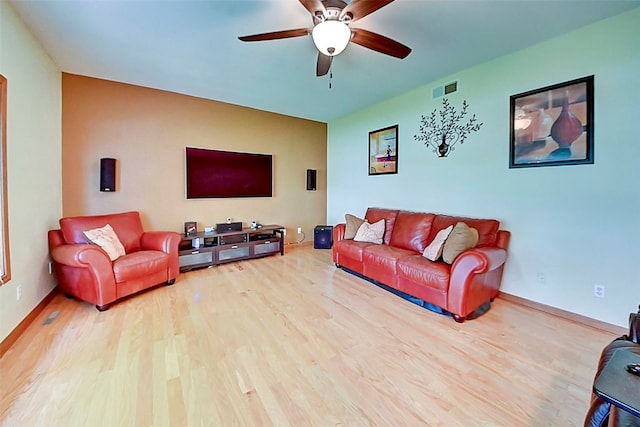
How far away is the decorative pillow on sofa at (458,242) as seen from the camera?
8.47 feet

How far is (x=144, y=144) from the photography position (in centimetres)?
381

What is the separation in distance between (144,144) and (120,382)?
3.20 meters

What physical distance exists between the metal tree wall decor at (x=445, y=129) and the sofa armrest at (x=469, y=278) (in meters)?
1.45

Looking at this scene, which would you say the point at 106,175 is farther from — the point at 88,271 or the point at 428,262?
the point at 428,262

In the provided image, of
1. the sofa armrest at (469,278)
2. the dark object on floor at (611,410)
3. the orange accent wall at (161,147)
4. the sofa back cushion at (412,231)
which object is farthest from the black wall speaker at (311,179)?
the dark object on floor at (611,410)

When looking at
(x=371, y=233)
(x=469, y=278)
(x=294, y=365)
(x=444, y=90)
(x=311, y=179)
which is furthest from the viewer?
(x=311, y=179)

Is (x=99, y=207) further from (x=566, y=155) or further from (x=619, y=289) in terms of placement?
(x=619, y=289)

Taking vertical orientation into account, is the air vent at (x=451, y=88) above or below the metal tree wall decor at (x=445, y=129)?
above

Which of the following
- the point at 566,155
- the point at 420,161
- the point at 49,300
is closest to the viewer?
the point at 566,155

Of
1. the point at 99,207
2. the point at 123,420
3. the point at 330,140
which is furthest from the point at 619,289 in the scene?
the point at 99,207

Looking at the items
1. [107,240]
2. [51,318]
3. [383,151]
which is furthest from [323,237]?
[51,318]

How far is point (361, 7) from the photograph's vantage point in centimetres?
172

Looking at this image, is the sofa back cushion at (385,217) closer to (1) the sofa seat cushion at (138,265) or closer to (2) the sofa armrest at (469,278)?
(2) the sofa armrest at (469,278)

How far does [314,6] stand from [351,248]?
2.62 m
